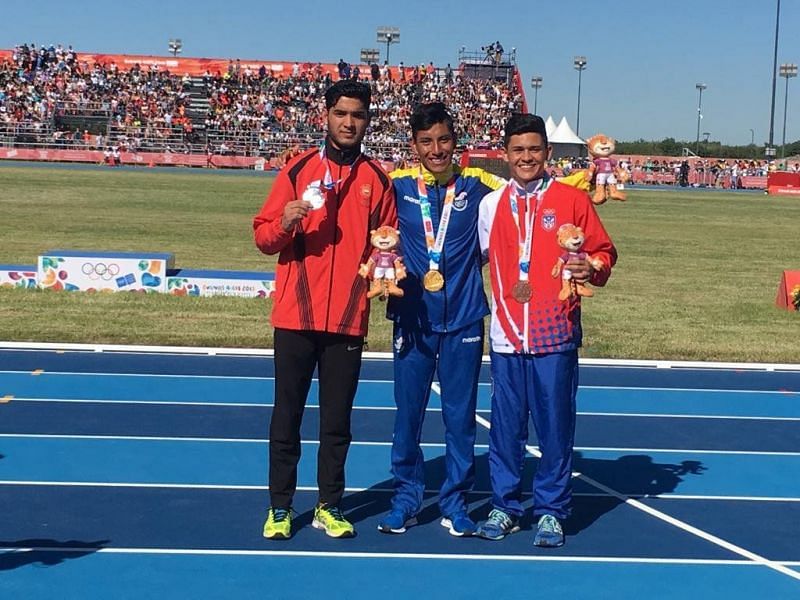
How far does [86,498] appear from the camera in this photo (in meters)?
5.69

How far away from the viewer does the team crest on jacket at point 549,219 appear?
16.3ft

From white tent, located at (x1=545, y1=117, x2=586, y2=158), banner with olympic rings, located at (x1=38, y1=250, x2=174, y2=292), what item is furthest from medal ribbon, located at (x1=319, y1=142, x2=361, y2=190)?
white tent, located at (x1=545, y1=117, x2=586, y2=158)

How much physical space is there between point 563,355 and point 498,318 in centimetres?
35

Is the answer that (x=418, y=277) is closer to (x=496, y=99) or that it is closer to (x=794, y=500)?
(x=794, y=500)

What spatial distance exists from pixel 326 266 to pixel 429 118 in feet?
2.71

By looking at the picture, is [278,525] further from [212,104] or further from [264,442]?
[212,104]

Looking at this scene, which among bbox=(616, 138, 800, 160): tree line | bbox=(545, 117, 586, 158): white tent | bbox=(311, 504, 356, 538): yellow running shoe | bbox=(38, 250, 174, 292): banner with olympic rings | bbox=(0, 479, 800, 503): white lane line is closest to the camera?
bbox=(311, 504, 356, 538): yellow running shoe

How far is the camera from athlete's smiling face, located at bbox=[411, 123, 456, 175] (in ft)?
16.2

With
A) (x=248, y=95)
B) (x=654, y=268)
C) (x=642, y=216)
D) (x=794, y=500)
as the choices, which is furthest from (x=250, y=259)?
(x=248, y=95)

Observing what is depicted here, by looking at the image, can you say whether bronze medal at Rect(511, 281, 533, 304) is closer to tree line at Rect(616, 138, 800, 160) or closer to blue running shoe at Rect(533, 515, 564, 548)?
blue running shoe at Rect(533, 515, 564, 548)

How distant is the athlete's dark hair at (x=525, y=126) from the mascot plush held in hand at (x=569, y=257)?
47 cm

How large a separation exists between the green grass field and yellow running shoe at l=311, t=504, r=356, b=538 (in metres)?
5.40

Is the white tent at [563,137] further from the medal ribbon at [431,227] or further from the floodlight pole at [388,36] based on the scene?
the medal ribbon at [431,227]

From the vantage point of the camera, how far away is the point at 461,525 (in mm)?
5207
